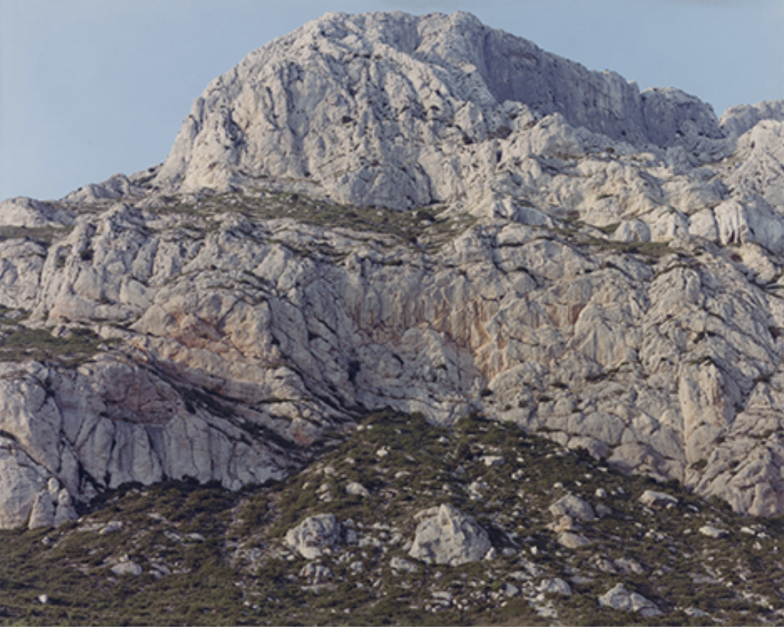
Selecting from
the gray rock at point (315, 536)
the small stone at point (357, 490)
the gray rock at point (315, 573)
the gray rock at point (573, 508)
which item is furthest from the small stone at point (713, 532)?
the gray rock at point (315, 573)

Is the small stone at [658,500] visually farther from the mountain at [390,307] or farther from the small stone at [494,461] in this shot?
the small stone at [494,461]

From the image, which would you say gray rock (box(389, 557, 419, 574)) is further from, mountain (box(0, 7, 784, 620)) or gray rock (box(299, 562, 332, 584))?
mountain (box(0, 7, 784, 620))

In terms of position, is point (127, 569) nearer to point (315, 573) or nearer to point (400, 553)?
point (315, 573)

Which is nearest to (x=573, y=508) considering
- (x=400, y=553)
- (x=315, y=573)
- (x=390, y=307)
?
(x=400, y=553)

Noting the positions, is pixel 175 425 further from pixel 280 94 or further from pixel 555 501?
pixel 280 94

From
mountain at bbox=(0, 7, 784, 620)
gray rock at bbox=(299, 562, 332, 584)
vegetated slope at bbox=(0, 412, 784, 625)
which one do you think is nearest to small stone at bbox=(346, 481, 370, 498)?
vegetated slope at bbox=(0, 412, 784, 625)

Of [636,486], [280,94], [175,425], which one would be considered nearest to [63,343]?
[175,425]
